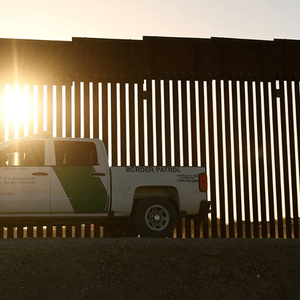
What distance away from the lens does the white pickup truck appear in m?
9.88

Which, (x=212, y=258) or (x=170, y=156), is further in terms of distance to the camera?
(x=170, y=156)

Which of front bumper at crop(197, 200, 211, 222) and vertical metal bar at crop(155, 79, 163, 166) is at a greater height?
Answer: vertical metal bar at crop(155, 79, 163, 166)

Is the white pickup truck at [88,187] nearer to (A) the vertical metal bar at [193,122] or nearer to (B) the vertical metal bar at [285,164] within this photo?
(A) the vertical metal bar at [193,122]

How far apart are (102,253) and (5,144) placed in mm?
3535

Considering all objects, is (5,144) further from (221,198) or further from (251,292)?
(221,198)

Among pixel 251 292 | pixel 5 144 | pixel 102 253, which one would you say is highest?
pixel 5 144

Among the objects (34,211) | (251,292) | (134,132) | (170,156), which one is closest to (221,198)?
(170,156)

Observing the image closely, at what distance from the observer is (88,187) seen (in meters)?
10.1

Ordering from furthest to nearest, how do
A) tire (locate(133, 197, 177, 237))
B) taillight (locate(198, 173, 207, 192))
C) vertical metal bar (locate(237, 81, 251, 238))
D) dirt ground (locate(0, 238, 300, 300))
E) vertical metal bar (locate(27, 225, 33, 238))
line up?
vertical metal bar (locate(237, 81, 251, 238))
vertical metal bar (locate(27, 225, 33, 238))
taillight (locate(198, 173, 207, 192))
tire (locate(133, 197, 177, 237))
dirt ground (locate(0, 238, 300, 300))

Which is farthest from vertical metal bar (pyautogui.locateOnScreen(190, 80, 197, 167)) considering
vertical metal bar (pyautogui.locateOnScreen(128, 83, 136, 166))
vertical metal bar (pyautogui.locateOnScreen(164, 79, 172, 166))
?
vertical metal bar (pyautogui.locateOnScreen(128, 83, 136, 166))

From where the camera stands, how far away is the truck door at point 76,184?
9.95m

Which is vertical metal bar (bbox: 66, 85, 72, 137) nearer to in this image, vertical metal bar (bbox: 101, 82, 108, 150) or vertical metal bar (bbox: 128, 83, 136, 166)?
vertical metal bar (bbox: 101, 82, 108, 150)

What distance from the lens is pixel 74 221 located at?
33.3ft

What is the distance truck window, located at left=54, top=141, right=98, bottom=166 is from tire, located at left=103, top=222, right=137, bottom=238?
1.77m
